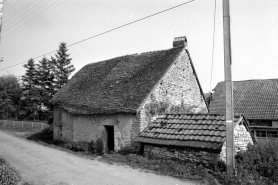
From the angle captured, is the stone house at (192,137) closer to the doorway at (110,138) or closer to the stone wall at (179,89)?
the stone wall at (179,89)

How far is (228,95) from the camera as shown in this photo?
834cm

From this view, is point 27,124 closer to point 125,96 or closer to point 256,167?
point 125,96

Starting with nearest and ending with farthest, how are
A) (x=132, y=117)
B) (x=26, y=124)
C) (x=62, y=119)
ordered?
(x=132, y=117)
(x=62, y=119)
(x=26, y=124)

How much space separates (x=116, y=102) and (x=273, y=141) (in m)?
8.19

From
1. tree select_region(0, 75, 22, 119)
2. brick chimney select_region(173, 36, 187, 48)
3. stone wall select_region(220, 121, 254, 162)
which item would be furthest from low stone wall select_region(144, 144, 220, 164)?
tree select_region(0, 75, 22, 119)

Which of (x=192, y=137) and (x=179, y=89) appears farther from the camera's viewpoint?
(x=179, y=89)

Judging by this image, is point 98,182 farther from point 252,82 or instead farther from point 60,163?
point 252,82

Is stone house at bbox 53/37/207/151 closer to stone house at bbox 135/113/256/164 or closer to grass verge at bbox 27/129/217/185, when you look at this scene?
stone house at bbox 135/113/256/164

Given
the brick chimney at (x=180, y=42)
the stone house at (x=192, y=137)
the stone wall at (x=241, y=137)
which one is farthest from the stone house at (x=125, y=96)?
the stone wall at (x=241, y=137)

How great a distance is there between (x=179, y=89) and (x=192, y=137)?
19.6 ft

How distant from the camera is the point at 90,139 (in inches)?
595

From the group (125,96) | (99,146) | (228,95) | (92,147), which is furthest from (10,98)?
(228,95)

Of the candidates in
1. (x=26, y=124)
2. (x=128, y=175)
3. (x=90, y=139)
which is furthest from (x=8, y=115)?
(x=128, y=175)

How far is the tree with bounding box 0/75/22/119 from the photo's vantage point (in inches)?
1883
